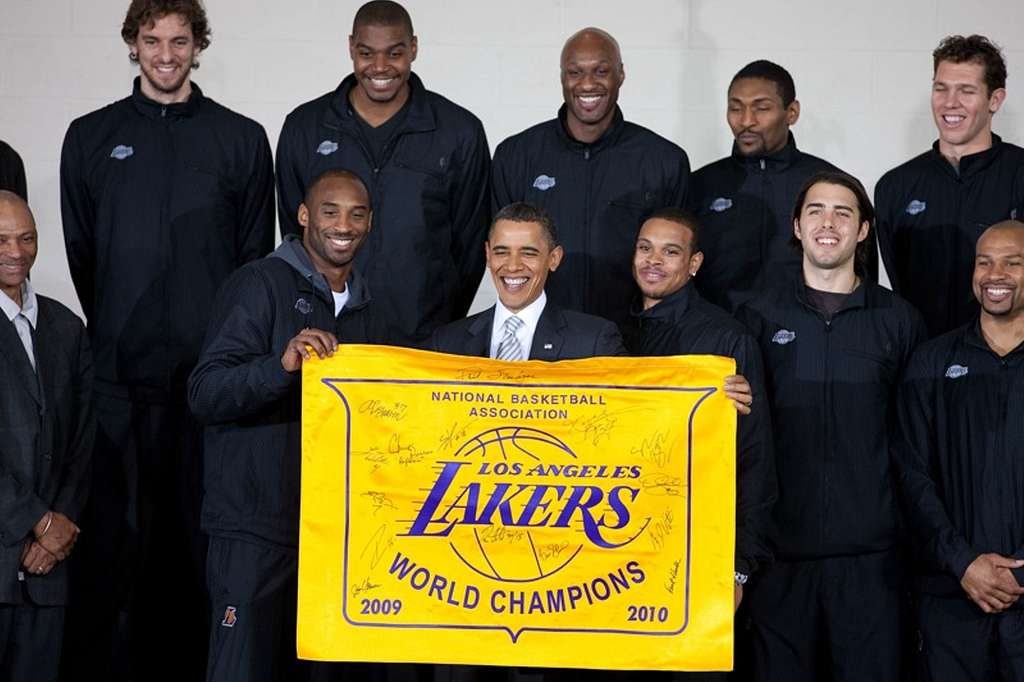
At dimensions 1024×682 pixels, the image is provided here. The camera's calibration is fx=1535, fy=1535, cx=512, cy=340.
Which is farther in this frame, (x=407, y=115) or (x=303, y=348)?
(x=407, y=115)

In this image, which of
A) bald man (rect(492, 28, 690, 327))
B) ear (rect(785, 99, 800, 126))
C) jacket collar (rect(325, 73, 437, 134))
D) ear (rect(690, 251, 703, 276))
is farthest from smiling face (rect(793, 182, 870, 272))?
jacket collar (rect(325, 73, 437, 134))

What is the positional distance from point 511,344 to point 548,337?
0.11 metres

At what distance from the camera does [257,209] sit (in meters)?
5.20

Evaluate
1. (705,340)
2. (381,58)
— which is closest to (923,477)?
(705,340)

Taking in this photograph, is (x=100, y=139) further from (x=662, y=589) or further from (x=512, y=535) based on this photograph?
(x=662, y=589)

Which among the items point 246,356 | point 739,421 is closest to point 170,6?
point 246,356

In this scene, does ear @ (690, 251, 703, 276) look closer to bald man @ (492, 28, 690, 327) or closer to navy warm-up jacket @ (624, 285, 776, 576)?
navy warm-up jacket @ (624, 285, 776, 576)

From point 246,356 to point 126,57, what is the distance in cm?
259

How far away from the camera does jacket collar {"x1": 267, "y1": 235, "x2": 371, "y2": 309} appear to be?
14.1 ft

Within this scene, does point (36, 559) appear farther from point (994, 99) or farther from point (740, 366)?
point (994, 99)

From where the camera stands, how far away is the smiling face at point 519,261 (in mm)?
4336

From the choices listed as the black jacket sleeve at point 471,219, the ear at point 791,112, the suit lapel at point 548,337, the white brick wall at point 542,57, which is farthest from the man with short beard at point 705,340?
the white brick wall at point 542,57

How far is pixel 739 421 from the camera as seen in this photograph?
4.38m

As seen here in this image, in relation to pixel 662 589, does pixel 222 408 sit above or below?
above
